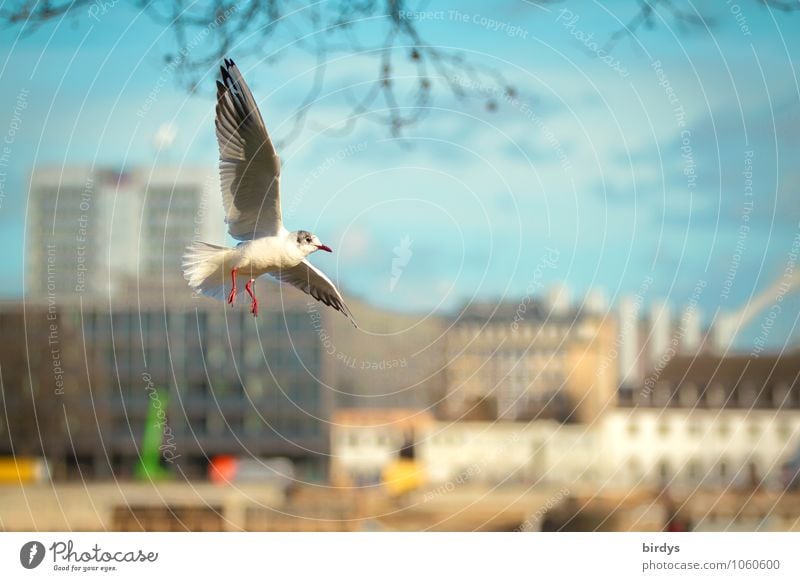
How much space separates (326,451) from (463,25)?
4.49 m

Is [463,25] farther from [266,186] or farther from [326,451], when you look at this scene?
[326,451]

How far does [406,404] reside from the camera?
1071cm

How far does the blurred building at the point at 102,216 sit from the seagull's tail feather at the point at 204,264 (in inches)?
45.0

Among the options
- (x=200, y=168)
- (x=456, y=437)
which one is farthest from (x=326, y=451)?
(x=200, y=168)

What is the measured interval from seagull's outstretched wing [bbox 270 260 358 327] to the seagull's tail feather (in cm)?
43

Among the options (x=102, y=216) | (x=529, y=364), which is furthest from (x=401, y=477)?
(x=102, y=216)

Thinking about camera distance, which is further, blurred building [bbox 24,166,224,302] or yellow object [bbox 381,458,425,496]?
yellow object [bbox 381,458,425,496]

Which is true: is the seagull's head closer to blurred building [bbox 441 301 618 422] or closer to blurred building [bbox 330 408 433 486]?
blurred building [bbox 441 301 618 422]

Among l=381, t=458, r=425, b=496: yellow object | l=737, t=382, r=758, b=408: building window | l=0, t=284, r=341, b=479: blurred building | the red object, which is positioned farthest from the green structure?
l=737, t=382, r=758, b=408: building window

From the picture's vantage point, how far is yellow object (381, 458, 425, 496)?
10.2 m

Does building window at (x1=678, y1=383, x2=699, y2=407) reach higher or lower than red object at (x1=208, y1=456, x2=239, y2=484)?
higher

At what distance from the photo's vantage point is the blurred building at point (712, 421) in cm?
990

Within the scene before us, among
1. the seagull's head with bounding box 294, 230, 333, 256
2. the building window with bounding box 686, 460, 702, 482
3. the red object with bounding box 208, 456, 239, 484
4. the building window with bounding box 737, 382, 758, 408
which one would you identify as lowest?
the red object with bounding box 208, 456, 239, 484

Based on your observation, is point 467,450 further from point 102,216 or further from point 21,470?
point 102,216
